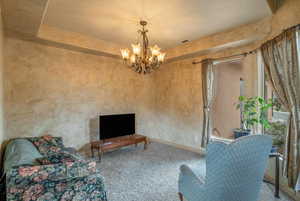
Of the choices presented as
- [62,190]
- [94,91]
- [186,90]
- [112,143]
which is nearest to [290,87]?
[186,90]

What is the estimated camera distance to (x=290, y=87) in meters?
2.24

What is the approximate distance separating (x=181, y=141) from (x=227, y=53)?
105 inches

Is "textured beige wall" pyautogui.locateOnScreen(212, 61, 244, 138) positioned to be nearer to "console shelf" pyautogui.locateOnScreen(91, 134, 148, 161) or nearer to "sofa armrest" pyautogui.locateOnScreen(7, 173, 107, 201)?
"console shelf" pyautogui.locateOnScreen(91, 134, 148, 161)

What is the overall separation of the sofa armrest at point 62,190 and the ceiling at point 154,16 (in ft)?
7.99

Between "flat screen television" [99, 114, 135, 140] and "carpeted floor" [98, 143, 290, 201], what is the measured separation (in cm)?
52

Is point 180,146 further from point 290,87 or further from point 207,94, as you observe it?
point 290,87

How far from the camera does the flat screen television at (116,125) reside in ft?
13.3

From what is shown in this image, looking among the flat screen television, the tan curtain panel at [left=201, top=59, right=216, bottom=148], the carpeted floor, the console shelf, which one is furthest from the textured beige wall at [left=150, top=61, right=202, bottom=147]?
the flat screen television

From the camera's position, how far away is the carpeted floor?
7.94 feet

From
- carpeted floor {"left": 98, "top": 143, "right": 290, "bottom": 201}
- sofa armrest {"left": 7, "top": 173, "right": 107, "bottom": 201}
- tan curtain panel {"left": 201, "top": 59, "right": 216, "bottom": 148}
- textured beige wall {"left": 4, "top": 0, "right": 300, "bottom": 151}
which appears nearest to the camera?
sofa armrest {"left": 7, "top": 173, "right": 107, "bottom": 201}

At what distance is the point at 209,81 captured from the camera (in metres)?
4.00

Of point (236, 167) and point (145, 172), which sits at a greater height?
point (236, 167)

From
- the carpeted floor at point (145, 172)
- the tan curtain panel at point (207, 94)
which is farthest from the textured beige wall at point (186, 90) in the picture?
the carpeted floor at point (145, 172)

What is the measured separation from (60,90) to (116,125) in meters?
1.58
